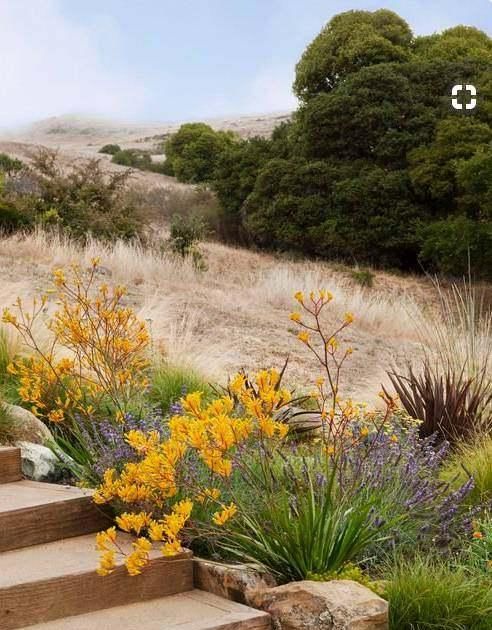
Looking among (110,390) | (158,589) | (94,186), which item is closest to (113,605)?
(158,589)

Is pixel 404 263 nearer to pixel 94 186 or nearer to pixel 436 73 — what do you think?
pixel 436 73

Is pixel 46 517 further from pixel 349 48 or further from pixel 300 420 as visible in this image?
pixel 349 48

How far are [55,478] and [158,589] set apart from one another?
1.34m

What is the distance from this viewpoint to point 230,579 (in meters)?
3.39

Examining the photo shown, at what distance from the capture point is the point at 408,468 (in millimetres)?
4129

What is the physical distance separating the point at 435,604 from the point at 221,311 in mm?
8076

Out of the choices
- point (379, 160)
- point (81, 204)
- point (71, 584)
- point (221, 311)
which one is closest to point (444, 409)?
point (71, 584)

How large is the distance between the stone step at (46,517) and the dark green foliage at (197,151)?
3190 cm

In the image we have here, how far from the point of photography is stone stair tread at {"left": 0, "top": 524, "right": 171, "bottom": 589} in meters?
3.39

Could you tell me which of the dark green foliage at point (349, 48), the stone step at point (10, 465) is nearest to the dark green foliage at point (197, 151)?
the dark green foliage at point (349, 48)

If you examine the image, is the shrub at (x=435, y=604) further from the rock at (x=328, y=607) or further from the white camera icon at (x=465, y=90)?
the white camera icon at (x=465, y=90)

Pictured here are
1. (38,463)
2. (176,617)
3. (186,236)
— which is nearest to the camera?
(176,617)

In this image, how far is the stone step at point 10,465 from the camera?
4504 millimetres

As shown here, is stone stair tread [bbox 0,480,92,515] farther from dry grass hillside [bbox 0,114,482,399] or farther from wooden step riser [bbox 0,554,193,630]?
dry grass hillside [bbox 0,114,482,399]
